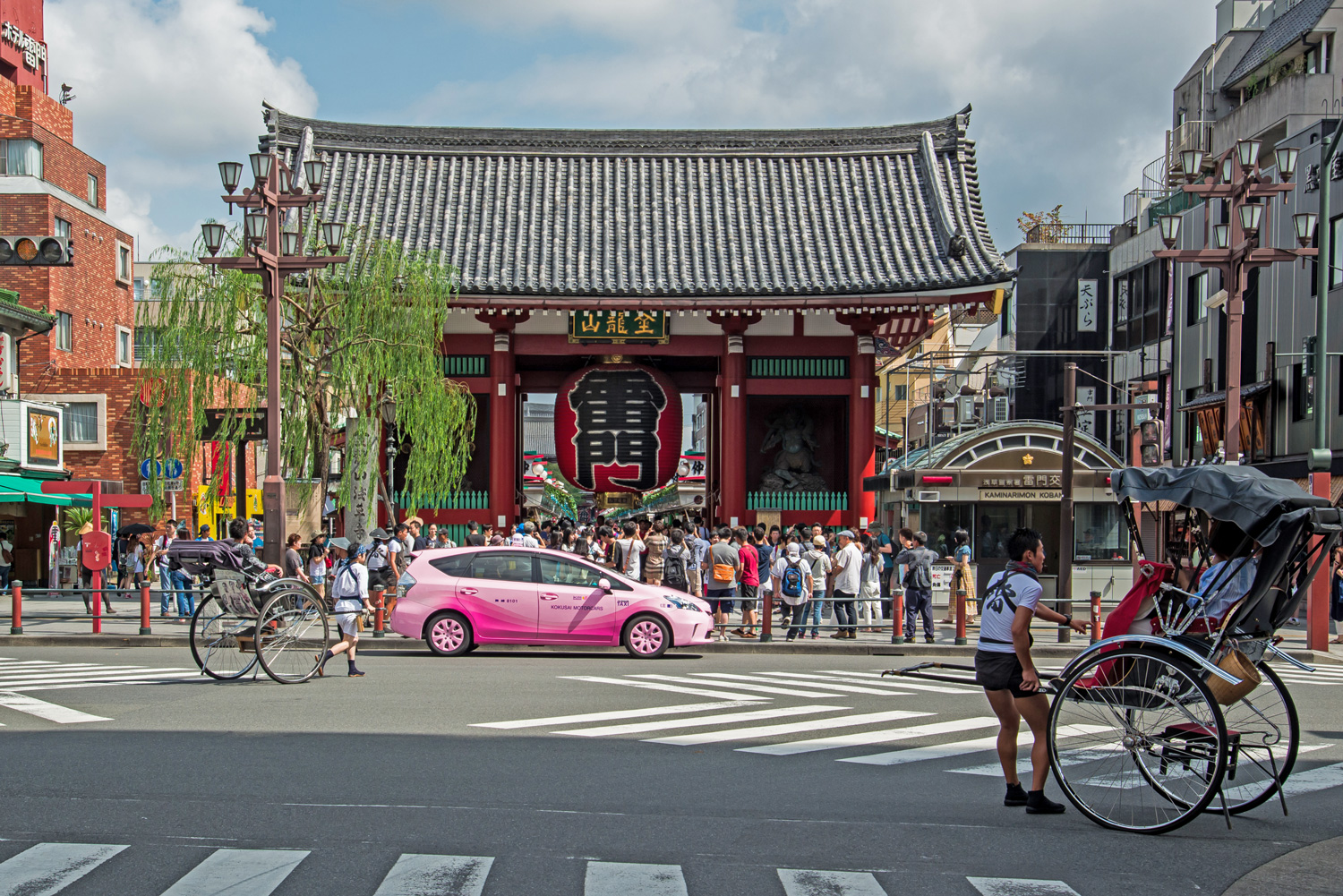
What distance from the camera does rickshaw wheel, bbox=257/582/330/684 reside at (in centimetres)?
1325

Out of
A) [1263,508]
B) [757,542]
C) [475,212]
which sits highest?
[475,212]

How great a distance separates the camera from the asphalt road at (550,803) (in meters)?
6.18

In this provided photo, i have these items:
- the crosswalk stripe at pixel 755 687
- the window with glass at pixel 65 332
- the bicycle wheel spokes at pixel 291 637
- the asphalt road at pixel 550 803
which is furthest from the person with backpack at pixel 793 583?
the window with glass at pixel 65 332

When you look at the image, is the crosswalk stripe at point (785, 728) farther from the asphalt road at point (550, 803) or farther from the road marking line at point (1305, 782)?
the road marking line at point (1305, 782)

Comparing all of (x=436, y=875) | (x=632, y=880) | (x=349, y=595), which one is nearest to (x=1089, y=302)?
(x=349, y=595)

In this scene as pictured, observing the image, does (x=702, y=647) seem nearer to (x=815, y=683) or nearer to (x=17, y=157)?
(x=815, y=683)

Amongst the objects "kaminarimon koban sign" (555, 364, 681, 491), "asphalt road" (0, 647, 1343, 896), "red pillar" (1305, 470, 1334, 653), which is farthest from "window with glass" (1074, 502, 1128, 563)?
"asphalt road" (0, 647, 1343, 896)

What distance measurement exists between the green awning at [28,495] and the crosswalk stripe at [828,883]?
22.2 meters

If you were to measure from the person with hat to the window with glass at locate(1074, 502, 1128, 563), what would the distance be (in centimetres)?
1444

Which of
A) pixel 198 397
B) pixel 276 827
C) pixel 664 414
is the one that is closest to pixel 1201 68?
pixel 664 414

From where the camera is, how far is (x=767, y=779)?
8625 millimetres

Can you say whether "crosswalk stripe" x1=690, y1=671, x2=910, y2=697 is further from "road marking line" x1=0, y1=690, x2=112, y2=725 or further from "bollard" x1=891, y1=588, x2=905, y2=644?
"road marking line" x1=0, y1=690, x2=112, y2=725

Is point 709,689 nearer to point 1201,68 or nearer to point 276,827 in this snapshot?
point 276,827

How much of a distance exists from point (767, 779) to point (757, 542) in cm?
1317
